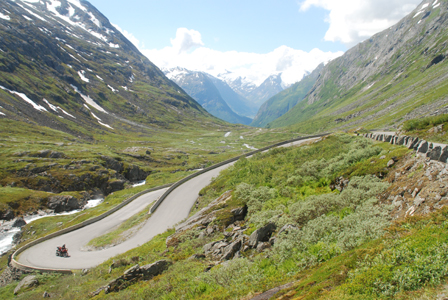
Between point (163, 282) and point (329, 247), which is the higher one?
point (329, 247)

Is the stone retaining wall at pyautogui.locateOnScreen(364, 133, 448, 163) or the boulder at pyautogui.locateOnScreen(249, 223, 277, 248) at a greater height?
the stone retaining wall at pyautogui.locateOnScreen(364, 133, 448, 163)

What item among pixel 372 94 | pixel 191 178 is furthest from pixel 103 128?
pixel 372 94

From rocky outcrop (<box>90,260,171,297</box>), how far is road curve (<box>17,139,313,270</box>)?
41.9 feet

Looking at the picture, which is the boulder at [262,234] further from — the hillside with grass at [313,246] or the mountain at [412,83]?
the mountain at [412,83]

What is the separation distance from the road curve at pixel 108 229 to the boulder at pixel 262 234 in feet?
63.4

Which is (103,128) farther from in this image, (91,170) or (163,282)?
(163,282)

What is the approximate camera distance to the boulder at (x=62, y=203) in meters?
60.5

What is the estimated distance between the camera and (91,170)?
7938cm

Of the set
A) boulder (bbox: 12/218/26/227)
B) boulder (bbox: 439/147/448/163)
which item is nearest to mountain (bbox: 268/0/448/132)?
boulder (bbox: 439/147/448/163)

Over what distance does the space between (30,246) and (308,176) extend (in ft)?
131

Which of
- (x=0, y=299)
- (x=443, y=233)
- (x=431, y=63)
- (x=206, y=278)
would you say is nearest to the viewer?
(x=443, y=233)

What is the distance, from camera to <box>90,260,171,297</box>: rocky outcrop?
16.0m

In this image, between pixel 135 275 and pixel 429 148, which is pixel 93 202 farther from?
pixel 429 148

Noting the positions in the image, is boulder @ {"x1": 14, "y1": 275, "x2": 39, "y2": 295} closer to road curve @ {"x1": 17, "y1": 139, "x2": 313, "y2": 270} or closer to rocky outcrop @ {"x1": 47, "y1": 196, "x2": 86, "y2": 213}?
road curve @ {"x1": 17, "y1": 139, "x2": 313, "y2": 270}
